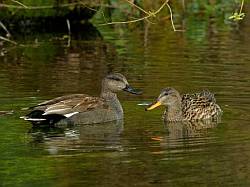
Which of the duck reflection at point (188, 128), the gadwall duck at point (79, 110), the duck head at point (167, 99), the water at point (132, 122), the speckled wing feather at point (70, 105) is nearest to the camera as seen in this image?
the water at point (132, 122)

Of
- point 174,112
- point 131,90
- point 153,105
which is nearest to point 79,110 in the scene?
point 153,105

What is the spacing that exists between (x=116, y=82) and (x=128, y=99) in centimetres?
78

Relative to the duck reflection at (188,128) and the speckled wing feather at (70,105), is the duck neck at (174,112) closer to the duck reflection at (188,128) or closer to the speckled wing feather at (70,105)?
the duck reflection at (188,128)

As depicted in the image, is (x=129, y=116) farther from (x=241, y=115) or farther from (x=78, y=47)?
(x=78, y=47)

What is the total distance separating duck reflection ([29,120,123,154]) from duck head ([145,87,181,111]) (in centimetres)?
63

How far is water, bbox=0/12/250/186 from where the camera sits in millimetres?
10531

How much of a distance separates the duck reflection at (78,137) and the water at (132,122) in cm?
1

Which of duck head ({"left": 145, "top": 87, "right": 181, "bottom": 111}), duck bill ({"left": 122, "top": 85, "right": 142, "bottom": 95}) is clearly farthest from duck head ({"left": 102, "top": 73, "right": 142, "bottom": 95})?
duck head ({"left": 145, "top": 87, "right": 181, "bottom": 111})

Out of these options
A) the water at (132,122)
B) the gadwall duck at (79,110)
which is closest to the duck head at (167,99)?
the water at (132,122)

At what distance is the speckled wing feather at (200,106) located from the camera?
14.1 meters

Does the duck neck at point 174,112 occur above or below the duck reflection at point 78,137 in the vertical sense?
above

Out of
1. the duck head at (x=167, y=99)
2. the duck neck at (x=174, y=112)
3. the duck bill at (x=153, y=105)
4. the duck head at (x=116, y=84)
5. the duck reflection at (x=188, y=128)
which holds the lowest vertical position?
the duck reflection at (x=188, y=128)

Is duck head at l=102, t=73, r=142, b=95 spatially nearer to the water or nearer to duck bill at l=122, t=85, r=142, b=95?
duck bill at l=122, t=85, r=142, b=95

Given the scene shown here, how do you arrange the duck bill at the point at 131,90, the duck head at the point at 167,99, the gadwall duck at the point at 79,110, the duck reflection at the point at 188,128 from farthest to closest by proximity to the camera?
the duck bill at the point at 131,90 < the duck head at the point at 167,99 < the gadwall duck at the point at 79,110 < the duck reflection at the point at 188,128
